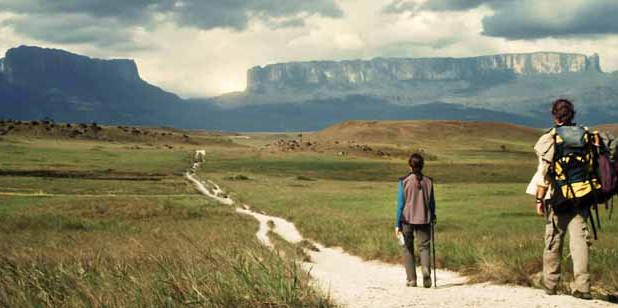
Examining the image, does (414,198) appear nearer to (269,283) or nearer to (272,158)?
(269,283)

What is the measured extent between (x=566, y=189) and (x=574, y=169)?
348 millimetres

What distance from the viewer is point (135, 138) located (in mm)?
194500

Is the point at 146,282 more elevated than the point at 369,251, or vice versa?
the point at 146,282

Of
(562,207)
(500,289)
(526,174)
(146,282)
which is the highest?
(562,207)

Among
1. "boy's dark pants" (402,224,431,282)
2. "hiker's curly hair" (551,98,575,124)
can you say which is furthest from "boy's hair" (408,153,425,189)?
"hiker's curly hair" (551,98,575,124)

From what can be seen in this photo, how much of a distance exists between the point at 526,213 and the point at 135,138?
167774 millimetres

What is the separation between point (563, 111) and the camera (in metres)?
11.7

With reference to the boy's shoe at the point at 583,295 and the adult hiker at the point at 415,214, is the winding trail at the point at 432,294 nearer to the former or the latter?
the boy's shoe at the point at 583,295

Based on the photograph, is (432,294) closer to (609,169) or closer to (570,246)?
(570,246)

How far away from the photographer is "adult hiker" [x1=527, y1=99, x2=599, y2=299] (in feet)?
37.1

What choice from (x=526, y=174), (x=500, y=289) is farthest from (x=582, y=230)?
(x=526, y=174)

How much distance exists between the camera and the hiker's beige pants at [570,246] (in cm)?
1119

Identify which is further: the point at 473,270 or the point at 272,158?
the point at 272,158

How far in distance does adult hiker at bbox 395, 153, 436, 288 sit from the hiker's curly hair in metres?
3.12
